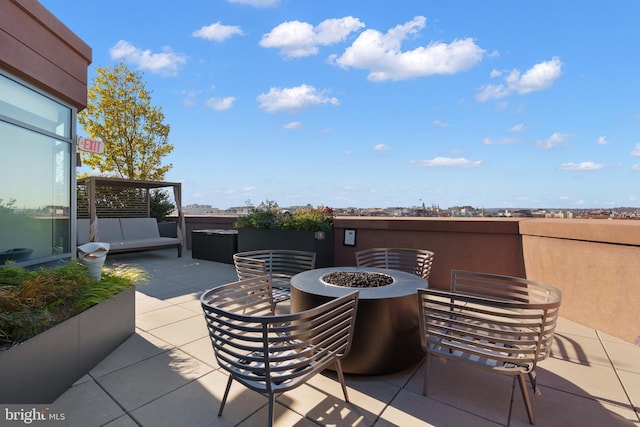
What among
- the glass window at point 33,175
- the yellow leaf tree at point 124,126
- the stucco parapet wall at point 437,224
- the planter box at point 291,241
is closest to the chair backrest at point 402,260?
the stucco parapet wall at point 437,224

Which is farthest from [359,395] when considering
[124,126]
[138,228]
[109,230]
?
[124,126]

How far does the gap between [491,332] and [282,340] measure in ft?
3.92

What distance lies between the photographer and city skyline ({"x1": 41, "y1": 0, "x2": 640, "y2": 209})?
650 centimetres

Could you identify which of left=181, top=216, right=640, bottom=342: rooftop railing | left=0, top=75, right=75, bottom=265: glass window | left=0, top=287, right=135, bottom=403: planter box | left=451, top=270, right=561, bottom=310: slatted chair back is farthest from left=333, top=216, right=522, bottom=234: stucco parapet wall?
left=0, top=75, right=75, bottom=265: glass window

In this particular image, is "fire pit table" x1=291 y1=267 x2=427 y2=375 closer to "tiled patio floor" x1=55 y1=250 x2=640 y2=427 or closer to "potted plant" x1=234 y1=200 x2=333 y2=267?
"tiled patio floor" x1=55 y1=250 x2=640 y2=427

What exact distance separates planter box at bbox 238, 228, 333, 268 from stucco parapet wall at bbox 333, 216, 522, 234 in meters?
0.47

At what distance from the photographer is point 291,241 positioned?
5723mm

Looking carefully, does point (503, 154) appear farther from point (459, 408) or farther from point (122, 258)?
point (122, 258)

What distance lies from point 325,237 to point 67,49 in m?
4.79

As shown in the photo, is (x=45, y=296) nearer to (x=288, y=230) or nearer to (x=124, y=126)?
(x=288, y=230)

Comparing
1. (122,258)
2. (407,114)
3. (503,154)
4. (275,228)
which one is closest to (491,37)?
(503,154)

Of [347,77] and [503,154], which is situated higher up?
[347,77]

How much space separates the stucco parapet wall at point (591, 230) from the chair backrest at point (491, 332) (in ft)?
6.02

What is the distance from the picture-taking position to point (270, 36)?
26.1ft
